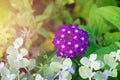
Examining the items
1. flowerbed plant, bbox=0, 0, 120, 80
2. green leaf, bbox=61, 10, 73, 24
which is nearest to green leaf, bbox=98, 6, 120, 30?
flowerbed plant, bbox=0, 0, 120, 80

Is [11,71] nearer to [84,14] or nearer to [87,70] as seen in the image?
[87,70]

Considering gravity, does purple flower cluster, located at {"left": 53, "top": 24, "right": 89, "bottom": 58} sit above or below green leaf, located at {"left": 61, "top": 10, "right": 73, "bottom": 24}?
below

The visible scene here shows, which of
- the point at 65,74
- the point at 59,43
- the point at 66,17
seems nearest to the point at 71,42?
the point at 59,43

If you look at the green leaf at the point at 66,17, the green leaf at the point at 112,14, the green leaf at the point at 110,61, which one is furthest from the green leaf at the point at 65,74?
the green leaf at the point at 66,17

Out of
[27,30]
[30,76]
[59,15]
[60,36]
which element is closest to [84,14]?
[59,15]

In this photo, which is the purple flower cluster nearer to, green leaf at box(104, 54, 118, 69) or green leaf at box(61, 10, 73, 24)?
green leaf at box(104, 54, 118, 69)

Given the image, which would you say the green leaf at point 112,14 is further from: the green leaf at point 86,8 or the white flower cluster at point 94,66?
the green leaf at point 86,8

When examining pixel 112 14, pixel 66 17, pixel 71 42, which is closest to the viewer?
pixel 71 42

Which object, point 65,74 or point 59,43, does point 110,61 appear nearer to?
point 65,74
